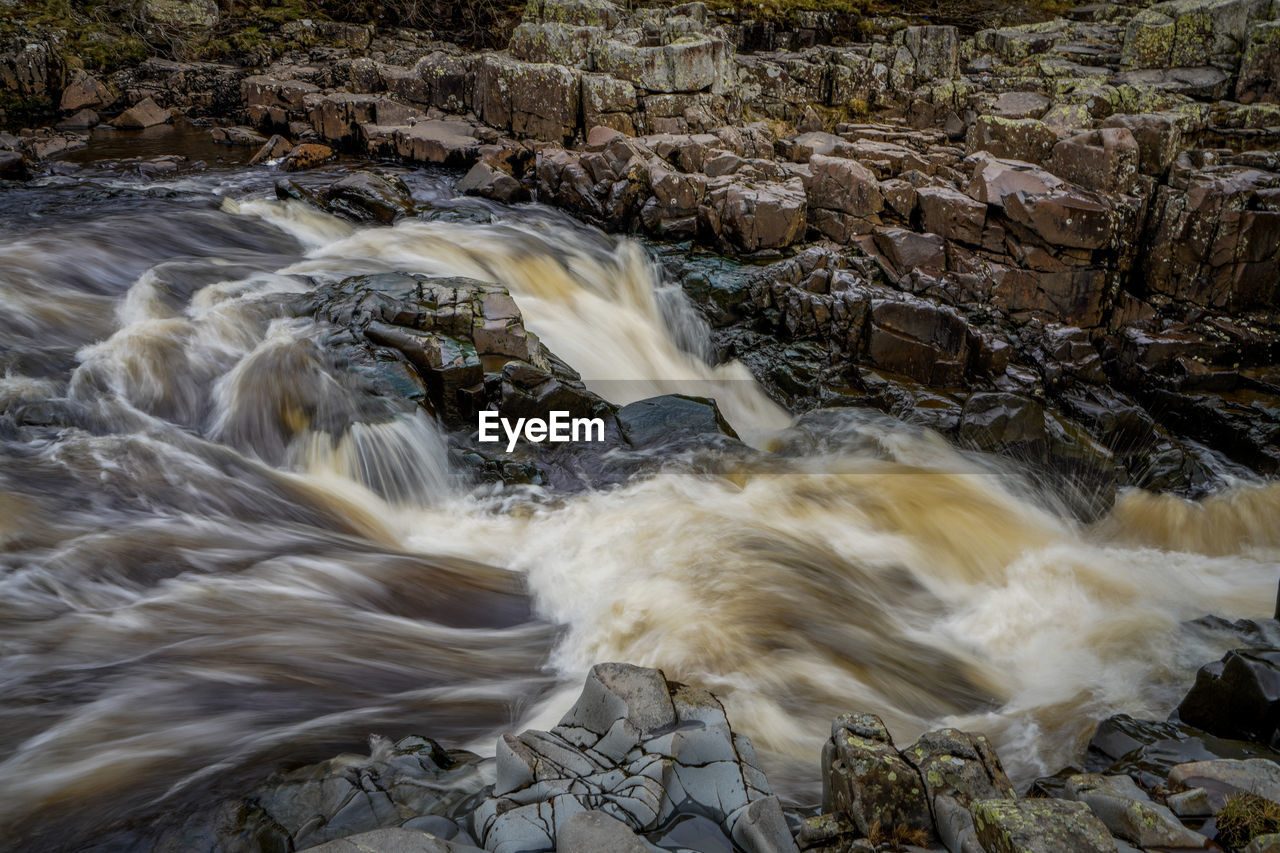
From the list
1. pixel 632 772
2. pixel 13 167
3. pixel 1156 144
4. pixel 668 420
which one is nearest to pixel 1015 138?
pixel 1156 144

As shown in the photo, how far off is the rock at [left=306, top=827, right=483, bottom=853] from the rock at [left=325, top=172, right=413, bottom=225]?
1194 cm

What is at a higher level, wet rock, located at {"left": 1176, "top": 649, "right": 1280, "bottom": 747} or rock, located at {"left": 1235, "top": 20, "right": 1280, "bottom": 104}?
rock, located at {"left": 1235, "top": 20, "right": 1280, "bottom": 104}

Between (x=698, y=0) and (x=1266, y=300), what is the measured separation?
64.8 ft

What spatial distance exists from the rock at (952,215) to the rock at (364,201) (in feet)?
27.4

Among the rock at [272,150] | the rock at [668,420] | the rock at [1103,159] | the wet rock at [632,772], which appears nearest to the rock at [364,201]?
the rock at [272,150]

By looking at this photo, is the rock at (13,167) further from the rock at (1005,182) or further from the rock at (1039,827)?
the rock at (1039,827)

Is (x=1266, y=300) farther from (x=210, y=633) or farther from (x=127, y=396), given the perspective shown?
(x=127, y=396)

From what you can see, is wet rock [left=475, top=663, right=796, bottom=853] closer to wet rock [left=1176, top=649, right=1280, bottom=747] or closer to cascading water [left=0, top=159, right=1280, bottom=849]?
cascading water [left=0, top=159, right=1280, bottom=849]

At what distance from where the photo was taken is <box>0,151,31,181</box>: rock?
45.5ft

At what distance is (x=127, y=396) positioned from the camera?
8.16 m

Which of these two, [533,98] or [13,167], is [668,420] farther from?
[13,167]

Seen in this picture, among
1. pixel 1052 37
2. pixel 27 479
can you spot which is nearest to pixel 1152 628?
pixel 27 479

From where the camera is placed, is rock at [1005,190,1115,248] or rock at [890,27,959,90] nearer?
rock at [1005,190,1115,248]

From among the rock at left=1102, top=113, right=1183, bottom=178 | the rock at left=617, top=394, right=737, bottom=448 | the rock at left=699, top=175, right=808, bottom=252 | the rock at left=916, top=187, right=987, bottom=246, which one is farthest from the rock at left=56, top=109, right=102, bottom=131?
the rock at left=1102, top=113, right=1183, bottom=178
